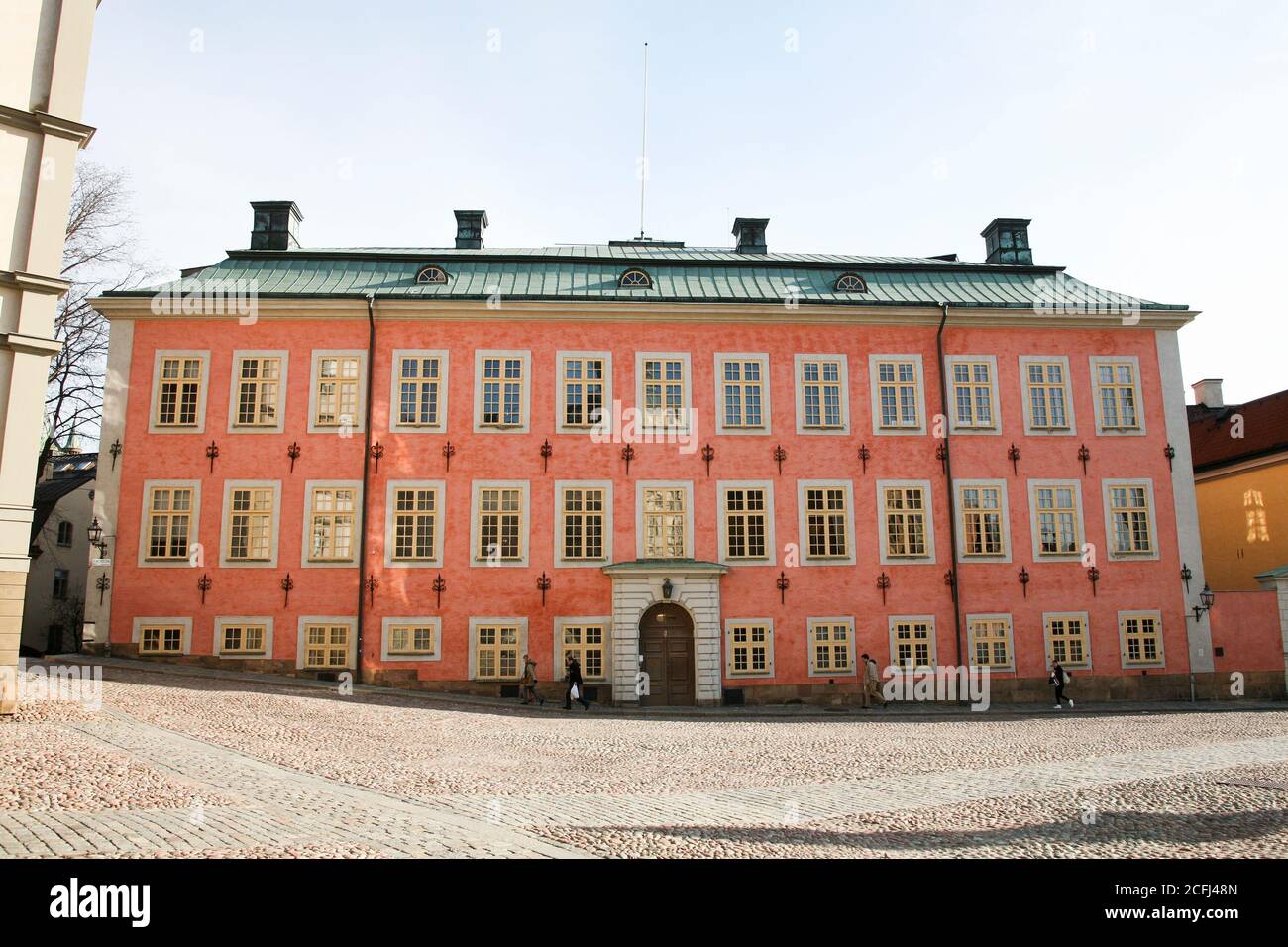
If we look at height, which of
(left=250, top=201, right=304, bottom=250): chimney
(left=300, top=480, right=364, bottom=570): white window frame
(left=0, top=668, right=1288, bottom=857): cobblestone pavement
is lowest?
(left=0, top=668, right=1288, bottom=857): cobblestone pavement

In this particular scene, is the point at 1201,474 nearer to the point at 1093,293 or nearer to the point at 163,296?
the point at 1093,293

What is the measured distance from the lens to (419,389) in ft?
86.3

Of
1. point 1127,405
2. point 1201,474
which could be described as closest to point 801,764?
point 1127,405

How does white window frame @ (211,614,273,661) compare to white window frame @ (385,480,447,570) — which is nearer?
white window frame @ (211,614,273,661)

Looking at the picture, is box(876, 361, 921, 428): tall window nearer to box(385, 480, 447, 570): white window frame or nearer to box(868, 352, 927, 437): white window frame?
box(868, 352, 927, 437): white window frame

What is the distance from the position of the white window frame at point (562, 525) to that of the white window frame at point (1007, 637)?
9443 mm

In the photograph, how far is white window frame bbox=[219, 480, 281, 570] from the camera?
25016mm

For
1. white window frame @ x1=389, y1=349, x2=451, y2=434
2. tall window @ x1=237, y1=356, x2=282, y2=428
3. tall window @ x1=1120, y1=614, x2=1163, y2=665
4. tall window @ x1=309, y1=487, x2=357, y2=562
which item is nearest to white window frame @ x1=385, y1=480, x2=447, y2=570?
tall window @ x1=309, y1=487, x2=357, y2=562

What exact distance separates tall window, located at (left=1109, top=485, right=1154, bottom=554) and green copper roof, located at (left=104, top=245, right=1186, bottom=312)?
5.65 m

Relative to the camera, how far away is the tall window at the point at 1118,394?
91.6ft

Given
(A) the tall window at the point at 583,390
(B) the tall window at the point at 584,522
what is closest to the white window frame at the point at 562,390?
(A) the tall window at the point at 583,390

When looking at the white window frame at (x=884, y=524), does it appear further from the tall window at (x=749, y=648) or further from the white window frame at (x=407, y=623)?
the white window frame at (x=407, y=623)

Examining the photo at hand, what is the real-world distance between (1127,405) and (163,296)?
2809 centimetres

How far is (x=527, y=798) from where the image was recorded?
10.7 m
